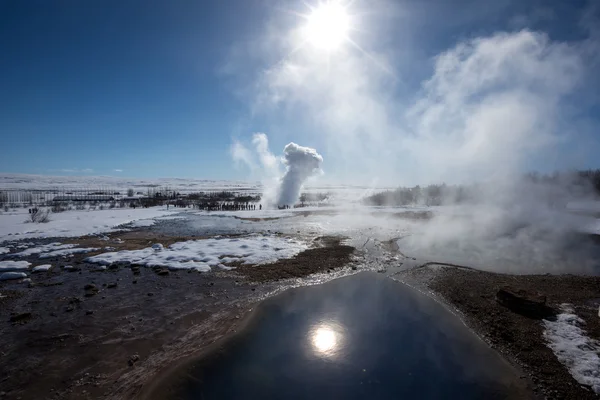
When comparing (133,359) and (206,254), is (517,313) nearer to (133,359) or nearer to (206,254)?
(133,359)

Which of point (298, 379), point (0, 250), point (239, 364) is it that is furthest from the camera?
point (0, 250)

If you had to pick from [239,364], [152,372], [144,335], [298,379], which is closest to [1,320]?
[144,335]

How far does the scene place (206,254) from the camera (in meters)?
15.1

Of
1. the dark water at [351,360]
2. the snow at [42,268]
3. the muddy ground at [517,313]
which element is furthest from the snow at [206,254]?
the muddy ground at [517,313]

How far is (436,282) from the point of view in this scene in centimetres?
1156

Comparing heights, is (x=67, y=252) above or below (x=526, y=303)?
above

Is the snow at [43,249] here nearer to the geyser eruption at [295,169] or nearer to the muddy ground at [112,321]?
the muddy ground at [112,321]

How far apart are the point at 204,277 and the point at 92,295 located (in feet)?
12.3

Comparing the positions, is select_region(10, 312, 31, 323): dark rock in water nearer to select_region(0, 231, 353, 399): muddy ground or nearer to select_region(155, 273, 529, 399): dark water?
select_region(0, 231, 353, 399): muddy ground

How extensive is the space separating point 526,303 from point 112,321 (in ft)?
39.4

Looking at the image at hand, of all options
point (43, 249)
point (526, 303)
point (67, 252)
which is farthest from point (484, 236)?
point (43, 249)

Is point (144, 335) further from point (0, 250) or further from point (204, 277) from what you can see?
point (0, 250)

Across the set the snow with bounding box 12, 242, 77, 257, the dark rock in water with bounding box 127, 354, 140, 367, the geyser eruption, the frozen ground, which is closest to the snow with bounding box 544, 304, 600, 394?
the frozen ground

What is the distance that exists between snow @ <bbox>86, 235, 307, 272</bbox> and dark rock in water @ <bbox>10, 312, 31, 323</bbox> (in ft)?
16.8
